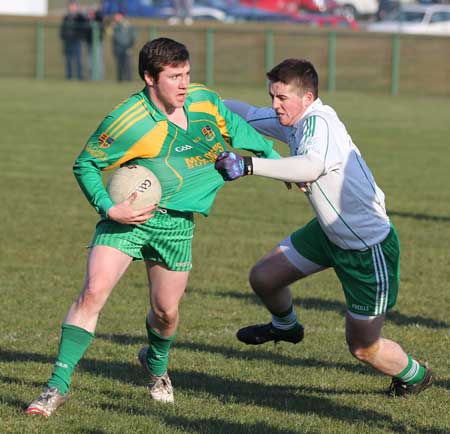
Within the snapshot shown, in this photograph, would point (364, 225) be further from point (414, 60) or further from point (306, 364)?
point (414, 60)

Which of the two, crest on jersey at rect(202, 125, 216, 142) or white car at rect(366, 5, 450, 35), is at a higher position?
crest on jersey at rect(202, 125, 216, 142)

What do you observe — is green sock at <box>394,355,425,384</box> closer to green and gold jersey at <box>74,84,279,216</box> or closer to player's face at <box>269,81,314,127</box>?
green and gold jersey at <box>74,84,279,216</box>

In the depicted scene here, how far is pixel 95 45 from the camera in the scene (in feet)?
121

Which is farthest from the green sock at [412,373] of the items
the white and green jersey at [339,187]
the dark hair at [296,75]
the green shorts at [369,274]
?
the dark hair at [296,75]

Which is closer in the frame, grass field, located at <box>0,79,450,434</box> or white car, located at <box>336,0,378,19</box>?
grass field, located at <box>0,79,450,434</box>

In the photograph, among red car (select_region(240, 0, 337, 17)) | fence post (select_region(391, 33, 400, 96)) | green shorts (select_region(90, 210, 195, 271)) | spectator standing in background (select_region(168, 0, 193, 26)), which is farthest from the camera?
red car (select_region(240, 0, 337, 17))

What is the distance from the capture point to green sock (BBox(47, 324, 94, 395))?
5.92 m

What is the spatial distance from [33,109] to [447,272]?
1776cm

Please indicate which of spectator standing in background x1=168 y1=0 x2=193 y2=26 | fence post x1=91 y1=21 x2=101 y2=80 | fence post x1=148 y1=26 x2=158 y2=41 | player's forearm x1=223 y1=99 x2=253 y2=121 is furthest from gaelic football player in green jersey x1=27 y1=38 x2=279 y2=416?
spectator standing in background x1=168 y1=0 x2=193 y2=26

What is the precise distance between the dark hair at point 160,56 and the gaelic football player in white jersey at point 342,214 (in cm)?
49

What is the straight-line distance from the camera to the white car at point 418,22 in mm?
38562

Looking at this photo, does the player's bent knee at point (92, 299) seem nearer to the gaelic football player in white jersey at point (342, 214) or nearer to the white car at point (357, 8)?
the gaelic football player in white jersey at point (342, 214)

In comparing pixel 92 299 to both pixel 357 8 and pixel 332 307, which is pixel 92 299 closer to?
pixel 332 307

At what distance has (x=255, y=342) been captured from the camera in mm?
7156
